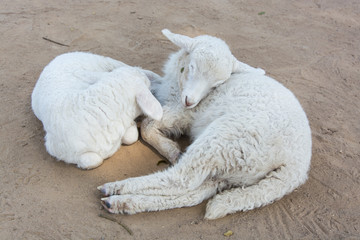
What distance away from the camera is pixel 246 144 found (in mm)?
3465

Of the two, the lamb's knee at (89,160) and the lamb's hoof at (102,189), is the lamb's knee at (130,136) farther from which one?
the lamb's hoof at (102,189)

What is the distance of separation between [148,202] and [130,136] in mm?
1037

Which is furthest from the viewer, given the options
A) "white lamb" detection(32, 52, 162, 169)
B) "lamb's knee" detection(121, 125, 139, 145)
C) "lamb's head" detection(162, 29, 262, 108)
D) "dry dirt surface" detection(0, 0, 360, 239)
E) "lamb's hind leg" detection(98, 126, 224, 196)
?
"lamb's knee" detection(121, 125, 139, 145)

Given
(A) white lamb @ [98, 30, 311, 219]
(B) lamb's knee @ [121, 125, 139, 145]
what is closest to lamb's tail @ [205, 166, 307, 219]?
(A) white lamb @ [98, 30, 311, 219]

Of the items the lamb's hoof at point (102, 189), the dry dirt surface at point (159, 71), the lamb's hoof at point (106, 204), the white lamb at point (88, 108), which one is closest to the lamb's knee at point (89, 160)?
the white lamb at point (88, 108)

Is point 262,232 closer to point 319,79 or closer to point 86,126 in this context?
point 86,126

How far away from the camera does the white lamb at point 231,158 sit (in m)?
3.40

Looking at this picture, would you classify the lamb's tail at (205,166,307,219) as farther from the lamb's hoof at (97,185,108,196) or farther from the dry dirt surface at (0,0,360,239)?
the lamb's hoof at (97,185,108,196)

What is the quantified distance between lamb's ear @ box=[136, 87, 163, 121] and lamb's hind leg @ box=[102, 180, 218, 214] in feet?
3.43

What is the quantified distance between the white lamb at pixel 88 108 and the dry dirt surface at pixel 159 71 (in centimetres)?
27

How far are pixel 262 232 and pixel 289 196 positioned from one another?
2.15 ft

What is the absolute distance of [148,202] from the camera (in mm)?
3377

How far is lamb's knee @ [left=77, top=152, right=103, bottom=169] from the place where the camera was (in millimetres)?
3647

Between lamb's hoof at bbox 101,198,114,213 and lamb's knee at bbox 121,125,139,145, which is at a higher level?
lamb's knee at bbox 121,125,139,145
